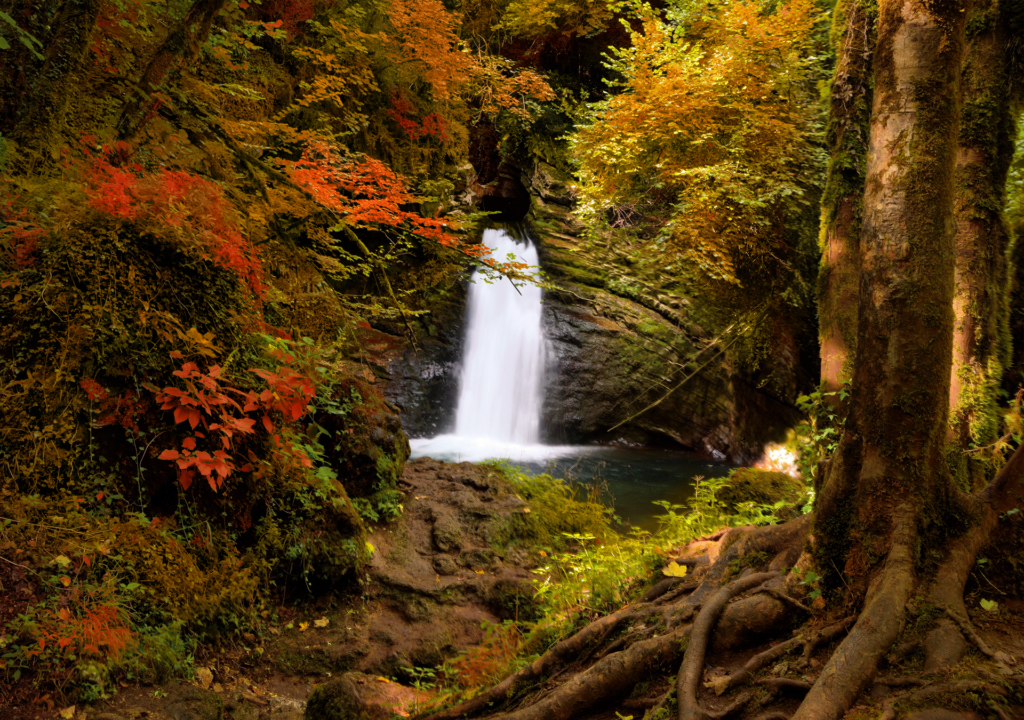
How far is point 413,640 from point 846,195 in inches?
201

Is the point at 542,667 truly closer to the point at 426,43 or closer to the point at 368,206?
the point at 368,206

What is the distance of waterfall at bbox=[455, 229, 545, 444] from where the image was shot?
1338 centimetres

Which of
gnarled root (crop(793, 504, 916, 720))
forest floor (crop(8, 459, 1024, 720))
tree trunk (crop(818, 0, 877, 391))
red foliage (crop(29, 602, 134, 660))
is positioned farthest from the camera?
tree trunk (crop(818, 0, 877, 391))

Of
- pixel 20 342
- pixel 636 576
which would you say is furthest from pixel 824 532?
pixel 20 342

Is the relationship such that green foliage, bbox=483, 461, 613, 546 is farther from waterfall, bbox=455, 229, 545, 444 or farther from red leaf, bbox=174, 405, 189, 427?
waterfall, bbox=455, 229, 545, 444

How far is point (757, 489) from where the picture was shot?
6.64 meters

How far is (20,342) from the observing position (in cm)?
324

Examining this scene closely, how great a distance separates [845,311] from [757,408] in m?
8.49

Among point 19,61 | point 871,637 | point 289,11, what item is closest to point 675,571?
point 871,637

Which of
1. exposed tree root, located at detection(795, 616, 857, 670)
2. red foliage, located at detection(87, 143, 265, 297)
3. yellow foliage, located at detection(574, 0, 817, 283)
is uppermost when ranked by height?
yellow foliage, located at detection(574, 0, 817, 283)

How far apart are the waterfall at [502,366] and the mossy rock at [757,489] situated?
697 centimetres

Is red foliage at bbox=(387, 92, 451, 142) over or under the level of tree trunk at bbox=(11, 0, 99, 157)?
over

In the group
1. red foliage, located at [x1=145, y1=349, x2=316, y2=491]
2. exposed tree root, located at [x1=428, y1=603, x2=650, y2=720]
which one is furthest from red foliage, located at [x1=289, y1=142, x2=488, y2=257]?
exposed tree root, located at [x1=428, y1=603, x2=650, y2=720]

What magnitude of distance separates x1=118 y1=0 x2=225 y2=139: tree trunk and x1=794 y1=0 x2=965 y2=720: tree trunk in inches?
178
